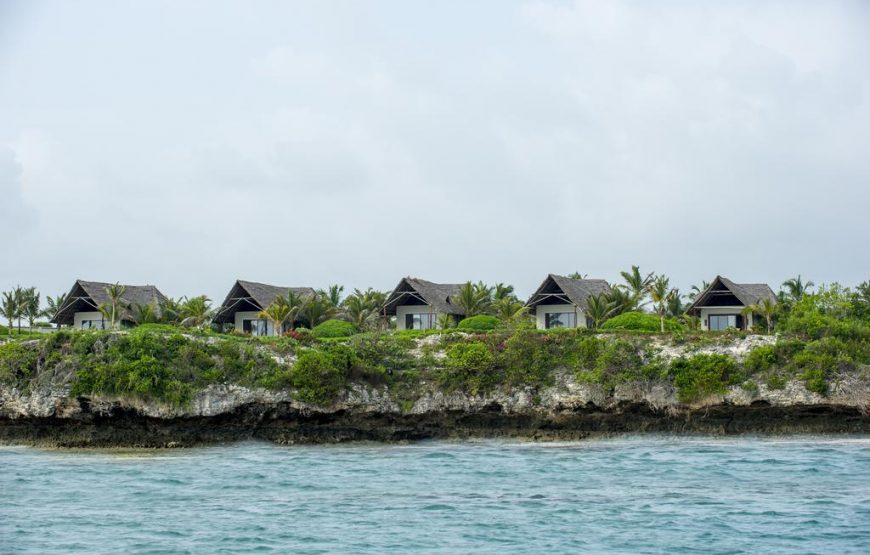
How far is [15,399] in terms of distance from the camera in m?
40.2

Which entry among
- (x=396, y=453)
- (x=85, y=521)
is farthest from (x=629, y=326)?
(x=85, y=521)

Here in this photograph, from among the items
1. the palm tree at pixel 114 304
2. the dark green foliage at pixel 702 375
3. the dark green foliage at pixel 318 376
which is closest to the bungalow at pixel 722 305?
the dark green foliage at pixel 702 375

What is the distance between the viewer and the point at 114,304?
6016cm

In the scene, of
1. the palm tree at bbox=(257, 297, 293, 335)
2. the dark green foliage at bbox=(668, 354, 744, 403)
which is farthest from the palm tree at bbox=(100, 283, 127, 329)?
the dark green foliage at bbox=(668, 354, 744, 403)

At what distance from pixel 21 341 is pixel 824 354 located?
3583 centimetres

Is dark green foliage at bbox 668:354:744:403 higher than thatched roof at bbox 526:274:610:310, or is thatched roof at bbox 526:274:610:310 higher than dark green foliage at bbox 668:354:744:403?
thatched roof at bbox 526:274:610:310

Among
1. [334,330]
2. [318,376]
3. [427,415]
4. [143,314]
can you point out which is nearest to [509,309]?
[334,330]

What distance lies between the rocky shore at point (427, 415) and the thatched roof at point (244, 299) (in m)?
22.1

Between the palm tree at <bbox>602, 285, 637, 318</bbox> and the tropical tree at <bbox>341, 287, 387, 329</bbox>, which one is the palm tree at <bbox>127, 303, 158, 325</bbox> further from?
the palm tree at <bbox>602, 285, 637, 318</bbox>

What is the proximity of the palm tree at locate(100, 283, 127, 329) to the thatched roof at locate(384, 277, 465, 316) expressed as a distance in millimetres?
17244

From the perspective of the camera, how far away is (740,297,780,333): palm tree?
188 feet

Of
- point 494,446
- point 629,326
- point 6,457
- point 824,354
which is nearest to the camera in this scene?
point 6,457

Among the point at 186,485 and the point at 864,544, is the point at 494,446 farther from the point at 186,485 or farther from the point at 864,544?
the point at 864,544

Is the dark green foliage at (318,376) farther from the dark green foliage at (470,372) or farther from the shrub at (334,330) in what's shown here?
the shrub at (334,330)
